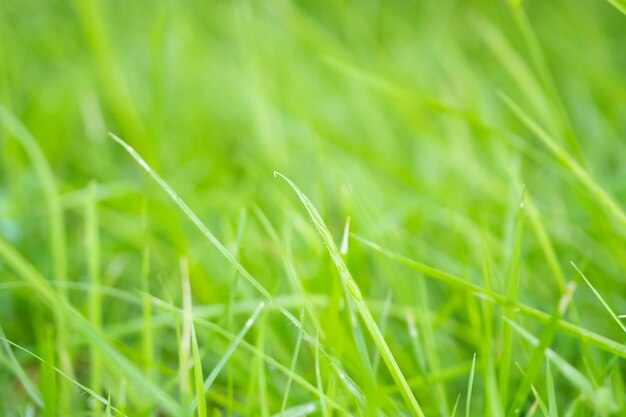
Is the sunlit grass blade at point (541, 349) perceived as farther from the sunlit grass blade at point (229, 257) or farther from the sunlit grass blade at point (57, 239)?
the sunlit grass blade at point (57, 239)

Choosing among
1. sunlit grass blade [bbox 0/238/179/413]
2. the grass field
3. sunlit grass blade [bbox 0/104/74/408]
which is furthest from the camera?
sunlit grass blade [bbox 0/104/74/408]

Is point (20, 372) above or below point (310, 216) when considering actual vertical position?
below

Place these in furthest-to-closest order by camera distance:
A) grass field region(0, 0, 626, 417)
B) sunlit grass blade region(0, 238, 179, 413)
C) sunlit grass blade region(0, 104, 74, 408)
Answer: sunlit grass blade region(0, 104, 74, 408)
grass field region(0, 0, 626, 417)
sunlit grass blade region(0, 238, 179, 413)

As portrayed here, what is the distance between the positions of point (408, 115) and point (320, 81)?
19.2 inches

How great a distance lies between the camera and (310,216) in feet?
1.83

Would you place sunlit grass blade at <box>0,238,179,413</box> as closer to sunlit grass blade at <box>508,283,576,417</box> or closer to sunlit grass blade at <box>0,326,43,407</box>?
sunlit grass blade at <box>0,326,43,407</box>

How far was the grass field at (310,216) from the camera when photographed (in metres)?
0.55

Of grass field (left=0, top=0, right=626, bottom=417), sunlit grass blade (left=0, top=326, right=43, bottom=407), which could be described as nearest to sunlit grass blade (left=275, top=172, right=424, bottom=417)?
grass field (left=0, top=0, right=626, bottom=417)

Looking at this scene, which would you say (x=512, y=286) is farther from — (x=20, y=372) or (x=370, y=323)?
(x=20, y=372)

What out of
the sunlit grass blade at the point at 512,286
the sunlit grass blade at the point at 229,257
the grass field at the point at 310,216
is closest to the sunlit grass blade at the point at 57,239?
the grass field at the point at 310,216

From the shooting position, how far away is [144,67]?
1677 mm

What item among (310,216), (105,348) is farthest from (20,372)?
(310,216)

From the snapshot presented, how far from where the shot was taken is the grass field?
1.81 feet

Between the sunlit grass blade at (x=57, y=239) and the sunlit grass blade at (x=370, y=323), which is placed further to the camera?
the sunlit grass blade at (x=57, y=239)
